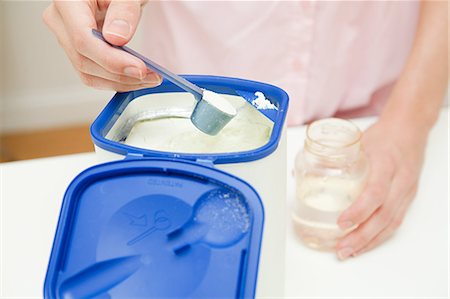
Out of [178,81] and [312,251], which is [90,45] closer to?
[178,81]

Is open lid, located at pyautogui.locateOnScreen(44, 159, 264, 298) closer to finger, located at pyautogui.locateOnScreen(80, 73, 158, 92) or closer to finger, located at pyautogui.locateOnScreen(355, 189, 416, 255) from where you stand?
finger, located at pyautogui.locateOnScreen(80, 73, 158, 92)

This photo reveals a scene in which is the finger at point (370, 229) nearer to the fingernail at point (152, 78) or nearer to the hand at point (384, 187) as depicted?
the hand at point (384, 187)

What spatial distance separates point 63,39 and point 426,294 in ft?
1.34

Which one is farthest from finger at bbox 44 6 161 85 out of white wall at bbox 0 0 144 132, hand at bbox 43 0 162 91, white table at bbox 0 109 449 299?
white wall at bbox 0 0 144 132

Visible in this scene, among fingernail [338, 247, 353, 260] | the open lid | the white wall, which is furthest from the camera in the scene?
the white wall

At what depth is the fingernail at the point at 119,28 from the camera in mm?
418

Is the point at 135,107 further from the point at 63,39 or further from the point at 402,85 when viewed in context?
the point at 402,85

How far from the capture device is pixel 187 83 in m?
0.40

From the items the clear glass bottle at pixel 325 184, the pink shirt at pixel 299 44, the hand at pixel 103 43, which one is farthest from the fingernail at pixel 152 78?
the pink shirt at pixel 299 44

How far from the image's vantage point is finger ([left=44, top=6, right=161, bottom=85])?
0.42 metres

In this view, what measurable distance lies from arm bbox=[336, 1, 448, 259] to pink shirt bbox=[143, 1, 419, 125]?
0.25 ft

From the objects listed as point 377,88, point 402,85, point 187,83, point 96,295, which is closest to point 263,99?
point 187,83

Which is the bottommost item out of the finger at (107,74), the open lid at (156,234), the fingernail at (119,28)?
the open lid at (156,234)

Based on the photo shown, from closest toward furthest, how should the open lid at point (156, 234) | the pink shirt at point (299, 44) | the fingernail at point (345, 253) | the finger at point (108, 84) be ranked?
1. the open lid at point (156, 234)
2. the finger at point (108, 84)
3. the fingernail at point (345, 253)
4. the pink shirt at point (299, 44)
